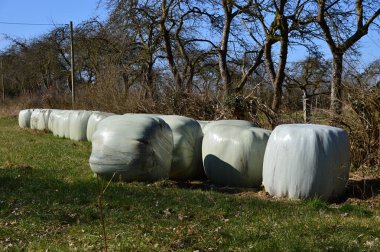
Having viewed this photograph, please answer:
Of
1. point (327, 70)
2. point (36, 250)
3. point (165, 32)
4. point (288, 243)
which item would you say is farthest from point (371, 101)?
point (165, 32)

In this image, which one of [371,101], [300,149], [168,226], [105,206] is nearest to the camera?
[168,226]

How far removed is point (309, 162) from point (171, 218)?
2.89m

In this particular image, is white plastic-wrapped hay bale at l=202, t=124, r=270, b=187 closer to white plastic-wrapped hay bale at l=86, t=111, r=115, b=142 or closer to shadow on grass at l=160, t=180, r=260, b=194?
shadow on grass at l=160, t=180, r=260, b=194

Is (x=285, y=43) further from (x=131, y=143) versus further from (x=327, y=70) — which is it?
(x=131, y=143)

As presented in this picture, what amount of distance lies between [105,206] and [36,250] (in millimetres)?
2014

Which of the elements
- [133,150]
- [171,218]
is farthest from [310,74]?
[171,218]

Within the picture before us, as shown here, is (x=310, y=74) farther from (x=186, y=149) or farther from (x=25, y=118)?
(x=186, y=149)

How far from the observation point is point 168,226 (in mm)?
5961

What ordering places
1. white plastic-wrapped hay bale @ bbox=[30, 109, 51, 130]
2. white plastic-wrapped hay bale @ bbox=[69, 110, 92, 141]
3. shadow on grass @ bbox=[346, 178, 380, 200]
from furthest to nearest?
1. white plastic-wrapped hay bale @ bbox=[30, 109, 51, 130]
2. white plastic-wrapped hay bale @ bbox=[69, 110, 92, 141]
3. shadow on grass @ bbox=[346, 178, 380, 200]

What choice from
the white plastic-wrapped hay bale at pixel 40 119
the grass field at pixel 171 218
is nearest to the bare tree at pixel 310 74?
the white plastic-wrapped hay bale at pixel 40 119

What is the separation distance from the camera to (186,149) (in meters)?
10.4

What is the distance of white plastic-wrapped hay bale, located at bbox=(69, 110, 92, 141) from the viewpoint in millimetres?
18438

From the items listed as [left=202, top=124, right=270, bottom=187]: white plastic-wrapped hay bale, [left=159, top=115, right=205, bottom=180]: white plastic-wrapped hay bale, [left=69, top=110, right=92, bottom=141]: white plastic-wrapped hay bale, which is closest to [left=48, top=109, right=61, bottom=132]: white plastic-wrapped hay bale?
[left=69, top=110, right=92, bottom=141]: white plastic-wrapped hay bale

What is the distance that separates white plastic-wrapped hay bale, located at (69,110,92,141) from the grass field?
29.0 feet
